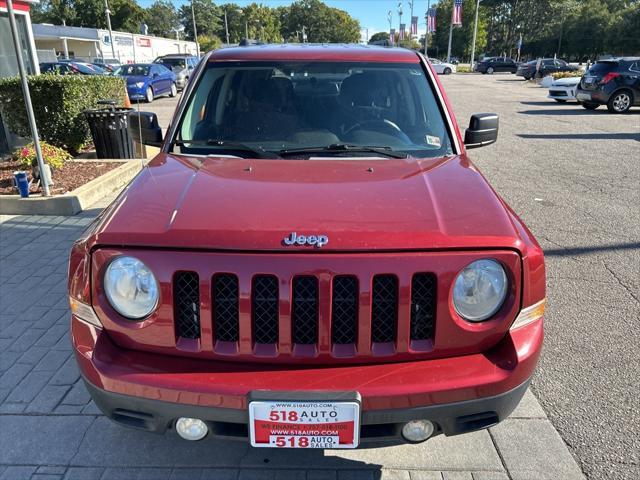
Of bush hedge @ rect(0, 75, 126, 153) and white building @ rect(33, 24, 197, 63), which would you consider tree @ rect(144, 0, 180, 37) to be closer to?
white building @ rect(33, 24, 197, 63)

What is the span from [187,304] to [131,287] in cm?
24

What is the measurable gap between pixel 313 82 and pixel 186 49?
68925 millimetres

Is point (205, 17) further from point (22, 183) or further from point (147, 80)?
point (22, 183)

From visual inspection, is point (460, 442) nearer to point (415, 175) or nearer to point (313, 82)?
point (415, 175)

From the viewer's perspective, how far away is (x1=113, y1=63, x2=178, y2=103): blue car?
1969 cm

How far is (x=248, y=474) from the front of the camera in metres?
2.53

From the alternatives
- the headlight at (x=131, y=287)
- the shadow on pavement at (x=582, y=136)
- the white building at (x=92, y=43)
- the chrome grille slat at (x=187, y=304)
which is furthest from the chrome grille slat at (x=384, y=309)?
the white building at (x=92, y=43)

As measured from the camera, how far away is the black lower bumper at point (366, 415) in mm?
1967

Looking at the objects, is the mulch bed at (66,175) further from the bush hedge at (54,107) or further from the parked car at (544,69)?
the parked car at (544,69)

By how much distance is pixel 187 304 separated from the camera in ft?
6.72

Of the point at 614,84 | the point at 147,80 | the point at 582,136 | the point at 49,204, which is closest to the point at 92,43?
the point at 147,80

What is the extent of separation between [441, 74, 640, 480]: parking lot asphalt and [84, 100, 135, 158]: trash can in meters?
6.26

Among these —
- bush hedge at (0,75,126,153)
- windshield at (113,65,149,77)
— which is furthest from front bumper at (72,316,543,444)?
windshield at (113,65,149,77)

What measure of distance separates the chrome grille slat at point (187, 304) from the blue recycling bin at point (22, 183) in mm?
5577
